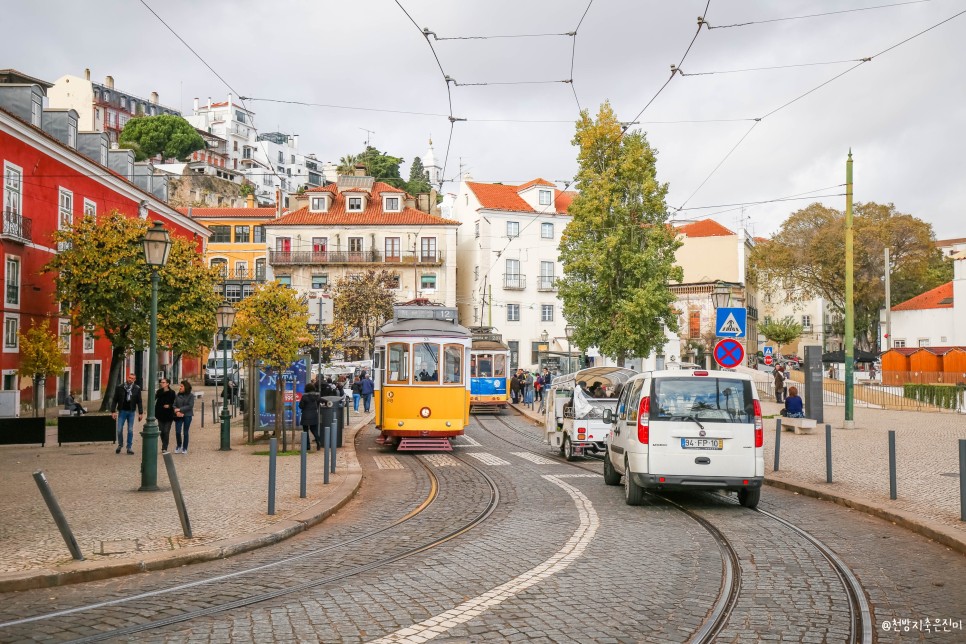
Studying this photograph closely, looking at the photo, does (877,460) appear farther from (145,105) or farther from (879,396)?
(145,105)

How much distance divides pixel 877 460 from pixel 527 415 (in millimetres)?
21089

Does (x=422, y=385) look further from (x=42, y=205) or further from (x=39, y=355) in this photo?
(x=42, y=205)

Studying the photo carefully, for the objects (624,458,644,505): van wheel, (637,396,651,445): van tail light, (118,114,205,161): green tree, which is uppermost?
(118,114,205,161): green tree

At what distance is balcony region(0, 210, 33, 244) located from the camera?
31.8m

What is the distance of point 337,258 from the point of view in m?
65.4

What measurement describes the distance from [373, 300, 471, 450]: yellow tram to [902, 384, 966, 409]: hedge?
79.9 feet

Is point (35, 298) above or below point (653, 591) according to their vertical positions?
above

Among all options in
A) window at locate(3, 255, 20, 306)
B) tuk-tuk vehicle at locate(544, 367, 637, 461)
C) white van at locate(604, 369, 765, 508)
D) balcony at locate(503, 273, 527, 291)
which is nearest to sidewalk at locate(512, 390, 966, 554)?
white van at locate(604, 369, 765, 508)

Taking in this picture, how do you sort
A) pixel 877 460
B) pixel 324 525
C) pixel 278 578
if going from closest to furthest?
pixel 278 578 < pixel 324 525 < pixel 877 460

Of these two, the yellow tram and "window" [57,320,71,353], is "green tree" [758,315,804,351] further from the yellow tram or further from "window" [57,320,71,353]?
the yellow tram

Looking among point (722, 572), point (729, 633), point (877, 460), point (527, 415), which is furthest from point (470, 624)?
point (527, 415)

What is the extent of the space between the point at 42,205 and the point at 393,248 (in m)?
33.4

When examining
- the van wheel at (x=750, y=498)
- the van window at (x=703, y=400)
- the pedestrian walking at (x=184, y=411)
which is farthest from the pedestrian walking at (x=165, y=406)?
the van wheel at (x=750, y=498)

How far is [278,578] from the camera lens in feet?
26.8
